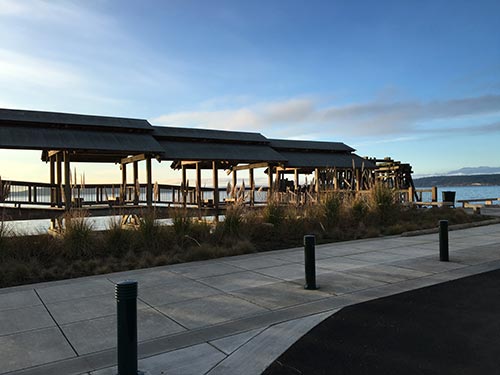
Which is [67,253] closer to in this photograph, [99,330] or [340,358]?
[99,330]

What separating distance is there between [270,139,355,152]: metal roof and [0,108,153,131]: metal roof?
840 centimetres

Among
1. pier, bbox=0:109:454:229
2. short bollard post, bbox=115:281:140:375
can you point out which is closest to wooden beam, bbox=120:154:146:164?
pier, bbox=0:109:454:229

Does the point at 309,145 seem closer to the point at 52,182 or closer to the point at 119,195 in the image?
the point at 119,195

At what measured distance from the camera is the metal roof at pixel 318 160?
77.0ft

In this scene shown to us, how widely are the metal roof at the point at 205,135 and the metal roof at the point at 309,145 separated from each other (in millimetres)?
1461

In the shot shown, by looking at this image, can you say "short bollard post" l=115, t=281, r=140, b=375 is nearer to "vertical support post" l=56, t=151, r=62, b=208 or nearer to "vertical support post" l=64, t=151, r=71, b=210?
"vertical support post" l=64, t=151, r=71, b=210

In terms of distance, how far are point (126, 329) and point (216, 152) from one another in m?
17.1

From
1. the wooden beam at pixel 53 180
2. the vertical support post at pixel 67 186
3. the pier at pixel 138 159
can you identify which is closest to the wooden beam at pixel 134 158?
the pier at pixel 138 159

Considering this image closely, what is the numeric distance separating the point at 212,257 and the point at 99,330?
475 centimetres

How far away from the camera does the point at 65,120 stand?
57.5ft

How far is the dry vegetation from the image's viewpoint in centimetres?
838

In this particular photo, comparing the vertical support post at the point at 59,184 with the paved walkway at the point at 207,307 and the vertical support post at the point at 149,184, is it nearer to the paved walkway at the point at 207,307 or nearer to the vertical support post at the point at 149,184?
the vertical support post at the point at 149,184

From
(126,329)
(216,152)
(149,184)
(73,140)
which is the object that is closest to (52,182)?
(73,140)

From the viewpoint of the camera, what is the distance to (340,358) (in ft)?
13.0
